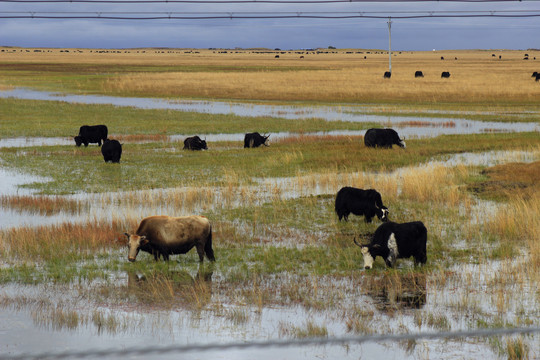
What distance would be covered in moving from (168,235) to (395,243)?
377 cm

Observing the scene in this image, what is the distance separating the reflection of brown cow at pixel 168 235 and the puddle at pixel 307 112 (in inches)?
832

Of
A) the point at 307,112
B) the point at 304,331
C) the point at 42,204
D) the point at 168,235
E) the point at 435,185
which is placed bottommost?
the point at 304,331

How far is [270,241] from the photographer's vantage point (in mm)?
14227

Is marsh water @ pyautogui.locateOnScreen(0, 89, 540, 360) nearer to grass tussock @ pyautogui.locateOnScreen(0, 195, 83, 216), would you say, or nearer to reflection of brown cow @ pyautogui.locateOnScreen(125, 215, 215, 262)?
reflection of brown cow @ pyautogui.locateOnScreen(125, 215, 215, 262)

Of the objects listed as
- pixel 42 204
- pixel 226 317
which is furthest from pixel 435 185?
pixel 226 317

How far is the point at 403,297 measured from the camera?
10.6 meters

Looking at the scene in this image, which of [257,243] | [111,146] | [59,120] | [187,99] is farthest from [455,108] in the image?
[257,243]

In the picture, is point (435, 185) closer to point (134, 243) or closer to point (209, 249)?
point (209, 249)

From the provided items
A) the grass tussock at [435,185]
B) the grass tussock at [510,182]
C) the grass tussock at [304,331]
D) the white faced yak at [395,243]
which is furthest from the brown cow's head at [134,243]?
the grass tussock at [510,182]

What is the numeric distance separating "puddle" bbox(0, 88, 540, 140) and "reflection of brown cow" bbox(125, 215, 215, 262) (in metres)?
21.1

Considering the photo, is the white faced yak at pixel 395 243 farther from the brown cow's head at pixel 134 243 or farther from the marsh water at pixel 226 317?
the brown cow's head at pixel 134 243

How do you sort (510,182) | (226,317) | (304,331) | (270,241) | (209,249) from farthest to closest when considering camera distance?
(510,182) → (270,241) → (209,249) → (226,317) → (304,331)

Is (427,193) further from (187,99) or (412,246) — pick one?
(187,99)

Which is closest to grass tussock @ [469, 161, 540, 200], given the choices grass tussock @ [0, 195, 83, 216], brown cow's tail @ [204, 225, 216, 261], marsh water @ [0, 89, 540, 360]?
marsh water @ [0, 89, 540, 360]
